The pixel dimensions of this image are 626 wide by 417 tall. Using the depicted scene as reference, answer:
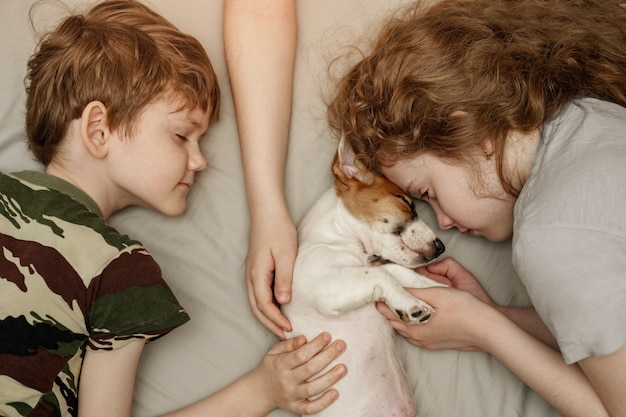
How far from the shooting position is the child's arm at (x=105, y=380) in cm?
148

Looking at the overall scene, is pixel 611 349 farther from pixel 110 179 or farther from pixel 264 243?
pixel 110 179

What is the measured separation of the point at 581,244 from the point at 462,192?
1.20 ft

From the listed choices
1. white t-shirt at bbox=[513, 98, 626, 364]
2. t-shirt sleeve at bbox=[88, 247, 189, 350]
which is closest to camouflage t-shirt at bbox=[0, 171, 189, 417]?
t-shirt sleeve at bbox=[88, 247, 189, 350]

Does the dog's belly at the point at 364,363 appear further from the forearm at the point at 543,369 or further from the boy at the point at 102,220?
the forearm at the point at 543,369

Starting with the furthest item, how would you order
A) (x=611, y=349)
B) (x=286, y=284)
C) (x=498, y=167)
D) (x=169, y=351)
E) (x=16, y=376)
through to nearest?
(x=169, y=351) < (x=286, y=284) < (x=498, y=167) < (x=16, y=376) < (x=611, y=349)

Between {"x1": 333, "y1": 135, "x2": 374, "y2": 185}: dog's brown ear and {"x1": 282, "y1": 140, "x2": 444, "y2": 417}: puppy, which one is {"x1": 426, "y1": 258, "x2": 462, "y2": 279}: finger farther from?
{"x1": 333, "y1": 135, "x2": 374, "y2": 185}: dog's brown ear

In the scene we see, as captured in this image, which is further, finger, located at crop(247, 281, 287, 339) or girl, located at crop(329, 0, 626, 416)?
finger, located at crop(247, 281, 287, 339)

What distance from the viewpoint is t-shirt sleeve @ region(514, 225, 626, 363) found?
122cm

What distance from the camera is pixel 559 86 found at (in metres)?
1.50

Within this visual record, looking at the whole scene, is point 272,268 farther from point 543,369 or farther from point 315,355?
point 543,369

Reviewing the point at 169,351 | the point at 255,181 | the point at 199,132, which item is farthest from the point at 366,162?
the point at 169,351

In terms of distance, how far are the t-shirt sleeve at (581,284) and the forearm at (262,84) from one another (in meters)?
0.73

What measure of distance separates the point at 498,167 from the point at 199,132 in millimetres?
793

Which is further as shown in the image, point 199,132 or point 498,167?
point 199,132
